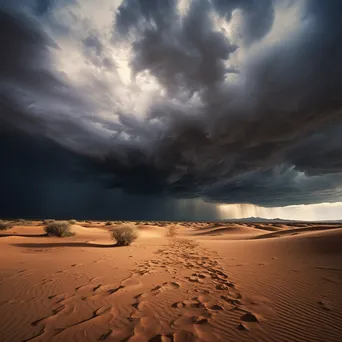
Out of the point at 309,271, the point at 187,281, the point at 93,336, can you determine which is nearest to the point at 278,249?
the point at 309,271

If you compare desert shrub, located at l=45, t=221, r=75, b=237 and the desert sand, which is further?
desert shrub, located at l=45, t=221, r=75, b=237

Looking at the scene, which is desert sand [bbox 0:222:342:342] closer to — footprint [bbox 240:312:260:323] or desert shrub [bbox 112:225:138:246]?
footprint [bbox 240:312:260:323]

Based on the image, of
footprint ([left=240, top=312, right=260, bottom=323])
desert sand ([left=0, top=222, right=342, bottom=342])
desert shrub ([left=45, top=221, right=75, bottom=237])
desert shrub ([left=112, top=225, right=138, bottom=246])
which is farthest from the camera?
desert shrub ([left=45, top=221, right=75, bottom=237])

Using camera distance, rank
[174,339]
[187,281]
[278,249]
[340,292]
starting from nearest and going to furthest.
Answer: [174,339], [340,292], [187,281], [278,249]

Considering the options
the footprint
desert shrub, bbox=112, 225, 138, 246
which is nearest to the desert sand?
the footprint

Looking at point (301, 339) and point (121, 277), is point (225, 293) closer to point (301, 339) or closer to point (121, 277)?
point (301, 339)

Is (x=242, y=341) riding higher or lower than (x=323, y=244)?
lower

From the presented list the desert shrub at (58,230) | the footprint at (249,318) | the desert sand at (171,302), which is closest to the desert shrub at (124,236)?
the desert sand at (171,302)

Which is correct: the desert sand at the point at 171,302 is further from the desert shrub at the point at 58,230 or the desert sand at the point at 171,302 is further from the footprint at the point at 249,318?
the desert shrub at the point at 58,230

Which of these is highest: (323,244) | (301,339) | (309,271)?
(323,244)

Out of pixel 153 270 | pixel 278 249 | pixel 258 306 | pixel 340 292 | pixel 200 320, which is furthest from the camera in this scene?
pixel 278 249

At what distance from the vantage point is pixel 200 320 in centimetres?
389

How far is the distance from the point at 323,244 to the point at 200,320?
32.6 ft

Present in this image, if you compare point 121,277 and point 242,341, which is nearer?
point 242,341
